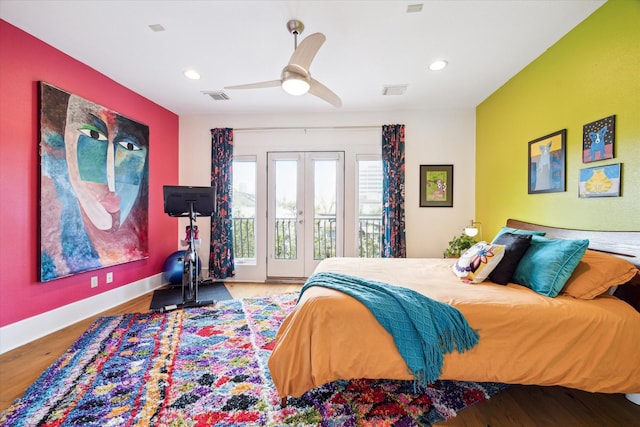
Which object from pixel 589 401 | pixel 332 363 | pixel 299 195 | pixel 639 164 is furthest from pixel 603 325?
pixel 299 195

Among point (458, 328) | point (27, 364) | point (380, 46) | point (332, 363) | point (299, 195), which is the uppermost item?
point (380, 46)

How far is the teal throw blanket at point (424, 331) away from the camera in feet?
4.91

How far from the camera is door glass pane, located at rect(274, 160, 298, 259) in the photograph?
434 centimetres

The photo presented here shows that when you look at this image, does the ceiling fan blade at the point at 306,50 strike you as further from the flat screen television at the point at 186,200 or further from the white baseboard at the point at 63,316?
the white baseboard at the point at 63,316

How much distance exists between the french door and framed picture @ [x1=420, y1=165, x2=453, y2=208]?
4.14 ft

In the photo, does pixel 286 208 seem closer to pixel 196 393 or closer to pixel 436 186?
pixel 436 186

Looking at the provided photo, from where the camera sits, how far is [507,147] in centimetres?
324

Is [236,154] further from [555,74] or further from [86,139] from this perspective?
[555,74]

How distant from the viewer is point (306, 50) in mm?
1984

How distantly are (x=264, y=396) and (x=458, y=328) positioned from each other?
1.26m

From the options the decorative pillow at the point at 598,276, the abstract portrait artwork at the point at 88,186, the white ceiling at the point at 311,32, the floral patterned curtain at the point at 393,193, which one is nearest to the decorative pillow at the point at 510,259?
the decorative pillow at the point at 598,276

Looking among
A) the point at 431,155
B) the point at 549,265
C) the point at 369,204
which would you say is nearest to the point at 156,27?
the point at 369,204

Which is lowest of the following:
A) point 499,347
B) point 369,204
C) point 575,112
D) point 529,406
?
point 529,406

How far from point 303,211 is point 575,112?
329 cm
